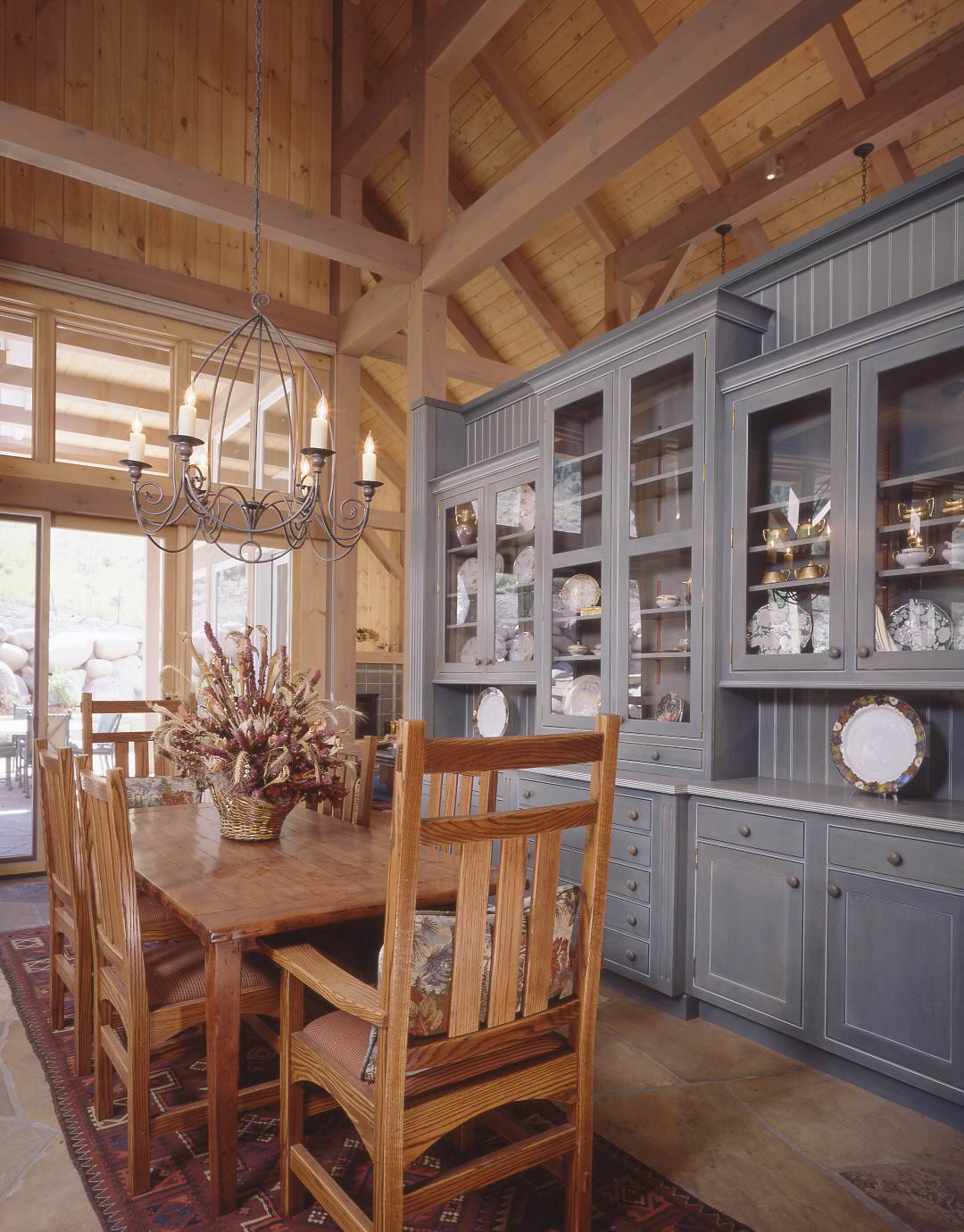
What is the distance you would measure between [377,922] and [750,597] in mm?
1644

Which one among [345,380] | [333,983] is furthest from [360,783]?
[345,380]

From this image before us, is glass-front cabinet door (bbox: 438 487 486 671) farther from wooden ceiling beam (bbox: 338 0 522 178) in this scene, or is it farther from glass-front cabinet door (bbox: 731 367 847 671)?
wooden ceiling beam (bbox: 338 0 522 178)

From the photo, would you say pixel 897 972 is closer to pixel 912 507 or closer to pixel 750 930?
pixel 750 930

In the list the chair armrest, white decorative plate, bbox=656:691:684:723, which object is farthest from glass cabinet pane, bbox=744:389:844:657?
the chair armrest

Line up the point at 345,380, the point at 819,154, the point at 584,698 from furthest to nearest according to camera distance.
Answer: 1. the point at 345,380
2. the point at 819,154
3. the point at 584,698

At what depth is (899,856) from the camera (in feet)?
7.30

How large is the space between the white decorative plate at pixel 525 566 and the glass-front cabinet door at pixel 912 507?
167 centimetres

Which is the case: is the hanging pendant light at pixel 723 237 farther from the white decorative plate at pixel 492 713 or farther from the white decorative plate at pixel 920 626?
the white decorative plate at pixel 920 626

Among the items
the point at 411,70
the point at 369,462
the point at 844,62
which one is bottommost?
the point at 369,462

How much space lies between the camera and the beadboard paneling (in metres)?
2.53

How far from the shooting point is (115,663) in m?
5.25

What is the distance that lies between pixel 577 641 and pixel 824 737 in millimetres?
1070

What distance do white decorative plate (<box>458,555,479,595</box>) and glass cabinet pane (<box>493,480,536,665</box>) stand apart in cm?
19

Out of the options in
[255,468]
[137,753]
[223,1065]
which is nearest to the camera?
[223,1065]
